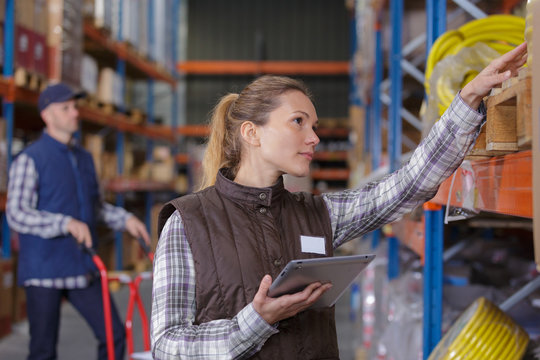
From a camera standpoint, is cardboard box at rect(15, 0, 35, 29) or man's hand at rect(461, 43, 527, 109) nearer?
man's hand at rect(461, 43, 527, 109)

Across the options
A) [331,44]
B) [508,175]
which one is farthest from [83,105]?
[331,44]

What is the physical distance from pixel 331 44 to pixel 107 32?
8.06 meters

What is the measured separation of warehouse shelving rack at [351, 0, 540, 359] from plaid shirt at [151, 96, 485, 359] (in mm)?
115

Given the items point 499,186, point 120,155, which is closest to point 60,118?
point 499,186

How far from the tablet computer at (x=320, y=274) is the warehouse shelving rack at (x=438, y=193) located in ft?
1.18

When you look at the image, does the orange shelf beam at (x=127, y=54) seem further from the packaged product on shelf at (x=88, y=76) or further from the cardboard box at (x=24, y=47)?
the cardboard box at (x=24, y=47)

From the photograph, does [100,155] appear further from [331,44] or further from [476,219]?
[331,44]

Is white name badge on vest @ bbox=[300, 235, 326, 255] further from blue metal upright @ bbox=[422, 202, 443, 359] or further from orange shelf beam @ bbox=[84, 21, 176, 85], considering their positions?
orange shelf beam @ bbox=[84, 21, 176, 85]

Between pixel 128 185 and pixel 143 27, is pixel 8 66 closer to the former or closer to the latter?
pixel 128 185

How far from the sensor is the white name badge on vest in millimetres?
1664

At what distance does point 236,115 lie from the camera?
1790 millimetres

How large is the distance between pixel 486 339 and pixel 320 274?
816 millimetres

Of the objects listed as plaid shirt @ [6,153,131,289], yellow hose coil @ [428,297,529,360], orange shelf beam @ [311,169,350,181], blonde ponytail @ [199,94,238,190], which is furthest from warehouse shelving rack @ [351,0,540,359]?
orange shelf beam @ [311,169,350,181]

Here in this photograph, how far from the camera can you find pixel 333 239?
1.85m
